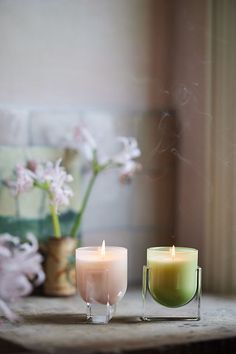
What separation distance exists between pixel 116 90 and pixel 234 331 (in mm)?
781

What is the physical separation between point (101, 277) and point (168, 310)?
192 millimetres

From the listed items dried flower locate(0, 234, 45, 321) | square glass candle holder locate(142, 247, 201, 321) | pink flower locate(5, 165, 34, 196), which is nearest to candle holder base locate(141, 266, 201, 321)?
square glass candle holder locate(142, 247, 201, 321)

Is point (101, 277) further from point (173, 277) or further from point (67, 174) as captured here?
point (67, 174)

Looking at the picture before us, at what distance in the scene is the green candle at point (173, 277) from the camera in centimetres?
133

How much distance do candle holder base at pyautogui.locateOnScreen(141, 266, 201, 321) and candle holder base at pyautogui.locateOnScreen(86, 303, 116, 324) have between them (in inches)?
2.7

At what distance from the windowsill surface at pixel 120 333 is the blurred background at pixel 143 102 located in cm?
35

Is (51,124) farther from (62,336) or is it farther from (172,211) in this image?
(62,336)

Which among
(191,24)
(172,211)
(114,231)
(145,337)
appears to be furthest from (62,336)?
(191,24)

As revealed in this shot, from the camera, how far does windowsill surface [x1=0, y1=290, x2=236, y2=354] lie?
1118 millimetres

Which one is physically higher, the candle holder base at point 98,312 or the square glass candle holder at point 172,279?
the square glass candle holder at point 172,279

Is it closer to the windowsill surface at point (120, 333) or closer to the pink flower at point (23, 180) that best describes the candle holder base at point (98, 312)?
the windowsill surface at point (120, 333)

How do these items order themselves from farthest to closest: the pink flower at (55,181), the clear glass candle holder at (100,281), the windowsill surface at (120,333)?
the pink flower at (55,181)
the clear glass candle holder at (100,281)
the windowsill surface at (120,333)

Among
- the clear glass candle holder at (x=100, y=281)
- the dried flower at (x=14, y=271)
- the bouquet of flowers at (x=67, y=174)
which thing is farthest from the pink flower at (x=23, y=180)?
the clear glass candle holder at (x=100, y=281)

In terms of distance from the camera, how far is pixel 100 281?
1329mm
